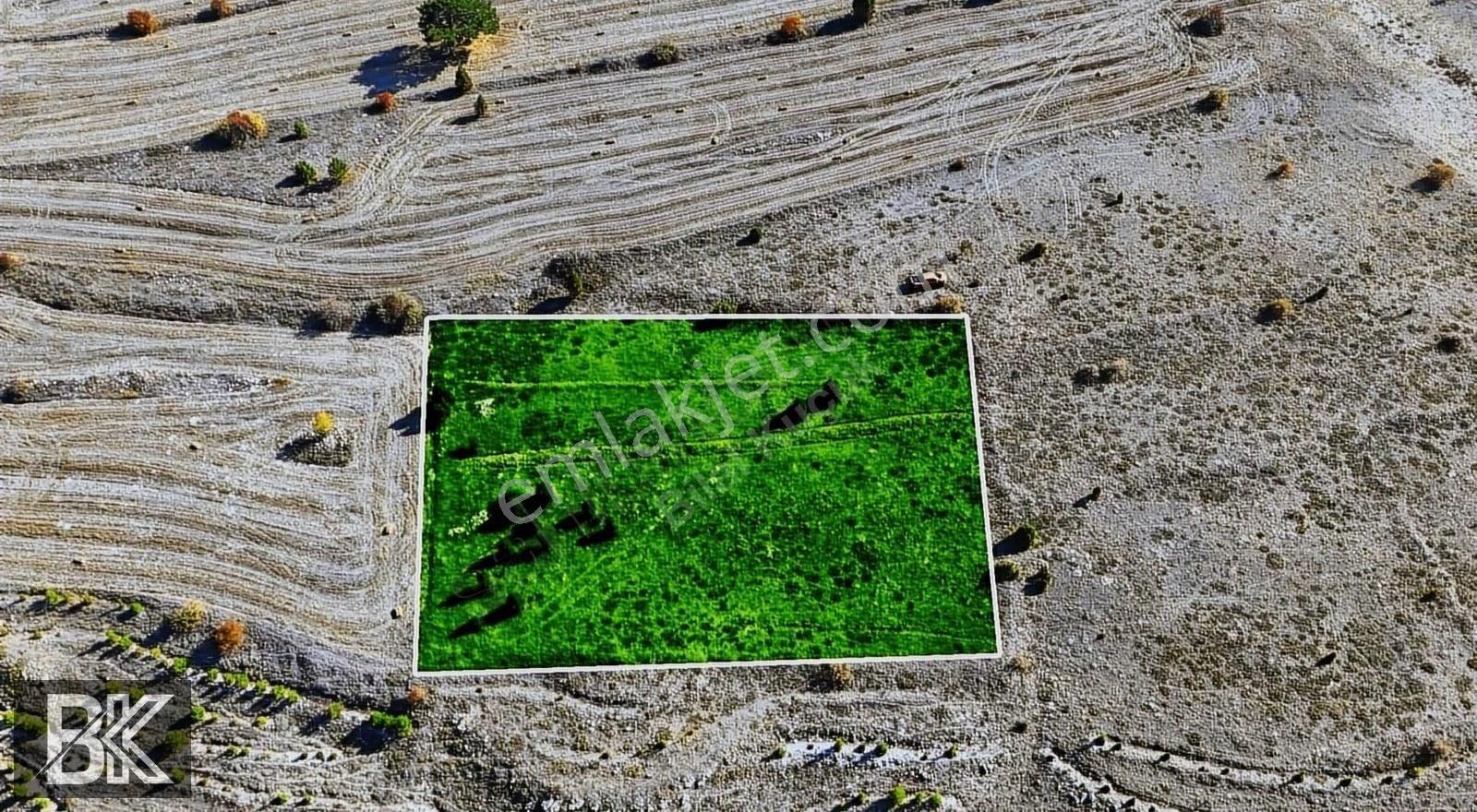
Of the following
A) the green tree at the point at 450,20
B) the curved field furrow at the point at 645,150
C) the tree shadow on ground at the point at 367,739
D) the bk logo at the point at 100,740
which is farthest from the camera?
the green tree at the point at 450,20

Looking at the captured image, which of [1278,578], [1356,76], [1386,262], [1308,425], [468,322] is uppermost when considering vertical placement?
[1356,76]

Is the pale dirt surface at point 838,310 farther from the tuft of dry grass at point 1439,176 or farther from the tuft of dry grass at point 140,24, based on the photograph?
the tuft of dry grass at point 1439,176

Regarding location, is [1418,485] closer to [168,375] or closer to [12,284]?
[168,375]

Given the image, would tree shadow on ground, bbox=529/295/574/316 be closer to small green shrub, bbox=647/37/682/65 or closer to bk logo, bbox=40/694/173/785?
small green shrub, bbox=647/37/682/65

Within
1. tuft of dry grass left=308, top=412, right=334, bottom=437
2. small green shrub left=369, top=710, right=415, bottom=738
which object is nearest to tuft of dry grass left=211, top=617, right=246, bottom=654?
small green shrub left=369, top=710, right=415, bottom=738

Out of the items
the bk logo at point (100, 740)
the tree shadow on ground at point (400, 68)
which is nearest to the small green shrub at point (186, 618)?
the bk logo at point (100, 740)

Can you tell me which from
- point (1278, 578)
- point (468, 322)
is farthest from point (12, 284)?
point (1278, 578)
